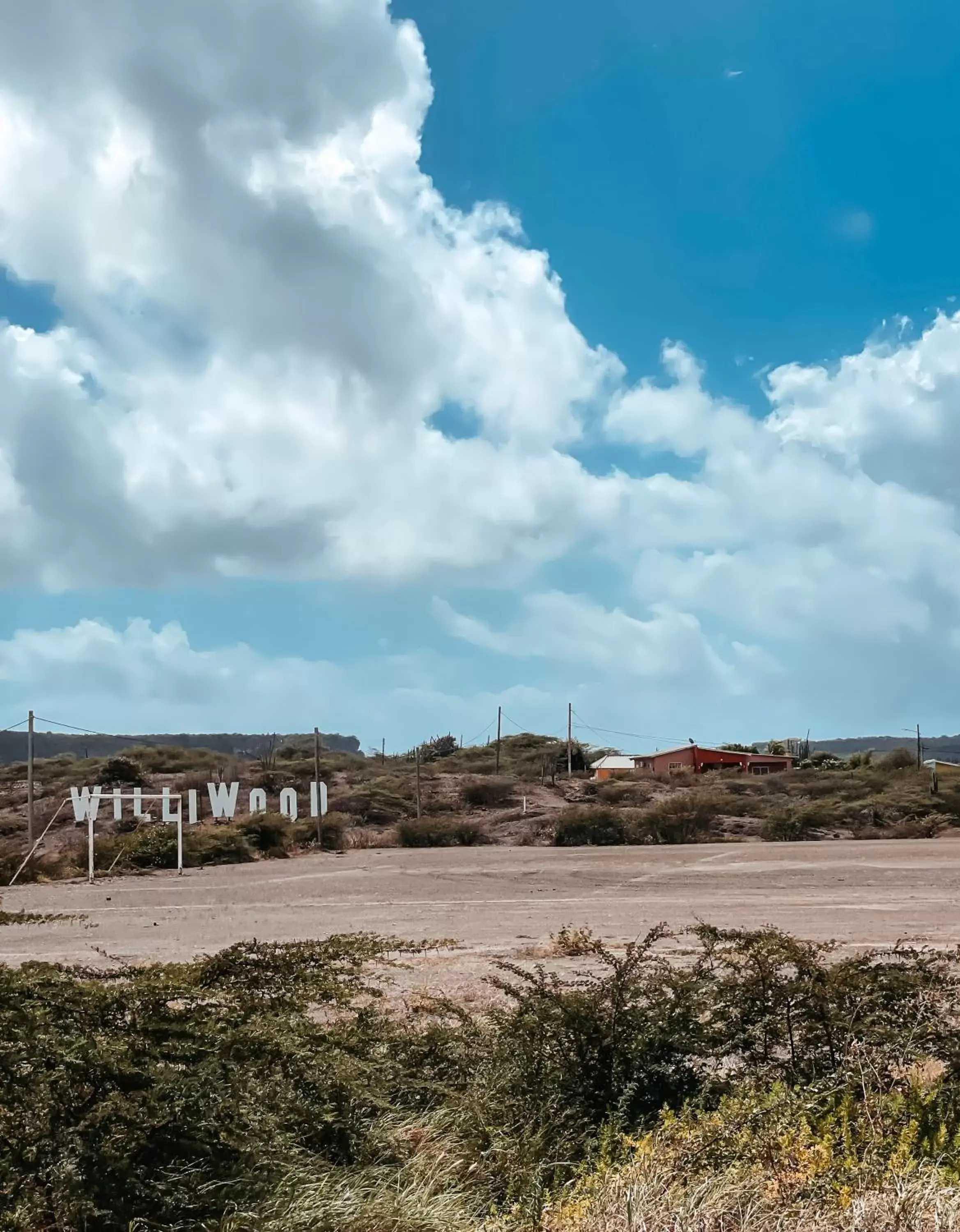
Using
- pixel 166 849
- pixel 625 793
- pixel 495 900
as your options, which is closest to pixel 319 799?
pixel 166 849

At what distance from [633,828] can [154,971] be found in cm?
3700

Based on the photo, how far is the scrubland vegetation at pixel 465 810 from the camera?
→ 40.1 meters

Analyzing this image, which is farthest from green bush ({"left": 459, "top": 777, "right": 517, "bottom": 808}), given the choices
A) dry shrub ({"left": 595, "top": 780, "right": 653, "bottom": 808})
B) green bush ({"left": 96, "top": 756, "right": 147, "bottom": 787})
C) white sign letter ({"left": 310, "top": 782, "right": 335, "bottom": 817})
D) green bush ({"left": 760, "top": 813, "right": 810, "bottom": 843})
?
green bush ({"left": 96, "top": 756, "right": 147, "bottom": 787})

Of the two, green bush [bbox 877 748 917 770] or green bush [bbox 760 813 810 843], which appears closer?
green bush [bbox 760 813 810 843]

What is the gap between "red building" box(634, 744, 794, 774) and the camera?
7456 cm

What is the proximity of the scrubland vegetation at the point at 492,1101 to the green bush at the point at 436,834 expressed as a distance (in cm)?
3450

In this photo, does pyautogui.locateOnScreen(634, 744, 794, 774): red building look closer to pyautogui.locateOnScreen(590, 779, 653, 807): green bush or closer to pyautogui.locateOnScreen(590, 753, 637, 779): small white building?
pyautogui.locateOnScreen(590, 753, 637, 779): small white building

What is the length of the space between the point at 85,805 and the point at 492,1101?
114ft

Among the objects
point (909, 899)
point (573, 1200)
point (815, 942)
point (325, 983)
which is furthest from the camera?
point (909, 899)

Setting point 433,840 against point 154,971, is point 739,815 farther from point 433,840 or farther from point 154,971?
point 154,971

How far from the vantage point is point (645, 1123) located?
7.07 meters

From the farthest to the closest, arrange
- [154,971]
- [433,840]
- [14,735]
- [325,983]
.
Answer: [14,735] < [433,840] < [325,983] < [154,971]

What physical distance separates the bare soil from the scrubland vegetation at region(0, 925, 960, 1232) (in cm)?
421

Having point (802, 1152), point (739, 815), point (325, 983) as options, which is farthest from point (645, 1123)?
point (739, 815)
